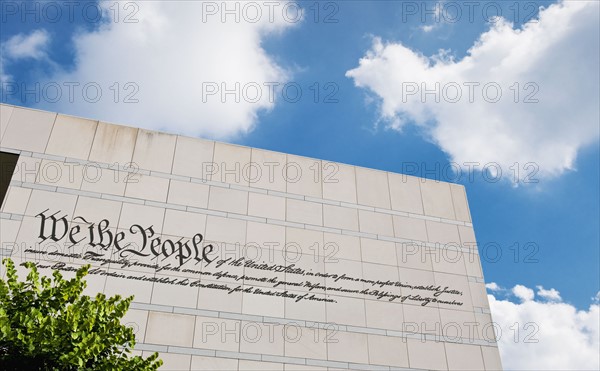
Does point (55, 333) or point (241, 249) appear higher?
point (241, 249)

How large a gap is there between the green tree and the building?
5.85 meters

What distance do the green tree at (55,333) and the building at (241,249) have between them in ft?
19.2

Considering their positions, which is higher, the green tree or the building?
the building

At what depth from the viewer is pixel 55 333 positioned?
28.2ft

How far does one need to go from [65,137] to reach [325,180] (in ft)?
31.7

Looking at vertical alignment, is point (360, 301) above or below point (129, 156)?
below

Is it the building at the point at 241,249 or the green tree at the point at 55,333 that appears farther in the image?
the building at the point at 241,249

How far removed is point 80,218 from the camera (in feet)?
53.2

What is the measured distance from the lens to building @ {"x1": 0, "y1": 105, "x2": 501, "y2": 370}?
1561 cm

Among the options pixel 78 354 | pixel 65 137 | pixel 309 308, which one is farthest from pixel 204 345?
pixel 65 137

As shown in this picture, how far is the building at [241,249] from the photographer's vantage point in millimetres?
15609

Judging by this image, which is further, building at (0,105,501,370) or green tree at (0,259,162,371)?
building at (0,105,501,370)

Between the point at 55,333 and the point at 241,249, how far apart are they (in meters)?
8.96

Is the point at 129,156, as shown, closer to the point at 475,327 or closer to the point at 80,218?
the point at 80,218
